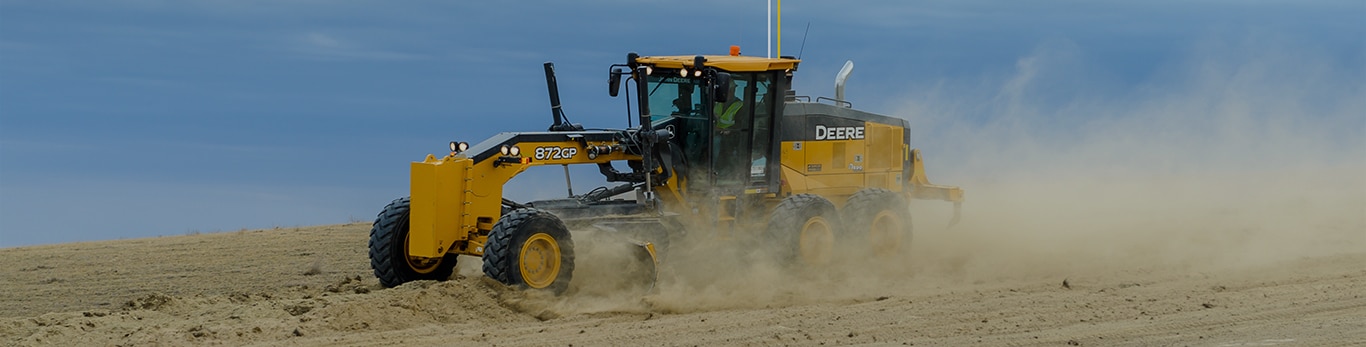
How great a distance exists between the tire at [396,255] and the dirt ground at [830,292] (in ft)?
0.99

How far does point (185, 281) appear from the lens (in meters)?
15.3

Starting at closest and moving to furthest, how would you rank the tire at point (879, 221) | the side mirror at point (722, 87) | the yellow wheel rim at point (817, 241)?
the side mirror at point (722, 87) → the yellow wheel rim at point (817, 241) → the tire at point (879, 221)

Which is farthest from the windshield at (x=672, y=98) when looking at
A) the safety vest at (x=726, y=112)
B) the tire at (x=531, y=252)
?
the tire at (x=531, y=252)

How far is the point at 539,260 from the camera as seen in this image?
40.6 feet

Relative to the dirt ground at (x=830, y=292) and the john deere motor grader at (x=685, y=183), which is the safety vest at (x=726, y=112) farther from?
the dirt ground at (x=830, y=292)

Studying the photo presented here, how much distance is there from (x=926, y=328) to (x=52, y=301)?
336 inches

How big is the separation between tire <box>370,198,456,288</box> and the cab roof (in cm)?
328

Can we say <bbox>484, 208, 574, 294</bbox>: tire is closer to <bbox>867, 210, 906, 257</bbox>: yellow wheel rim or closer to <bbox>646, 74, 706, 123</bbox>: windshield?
<bbox>646, 74, 706, 123</bbox>: windshield

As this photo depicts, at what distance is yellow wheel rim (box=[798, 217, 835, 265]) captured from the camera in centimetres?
1531

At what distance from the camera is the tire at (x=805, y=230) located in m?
15.0

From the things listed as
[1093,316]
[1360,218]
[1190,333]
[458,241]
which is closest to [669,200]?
[458,241]

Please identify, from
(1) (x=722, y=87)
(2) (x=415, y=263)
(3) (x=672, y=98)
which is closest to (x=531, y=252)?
(2) (x=415, y=263)

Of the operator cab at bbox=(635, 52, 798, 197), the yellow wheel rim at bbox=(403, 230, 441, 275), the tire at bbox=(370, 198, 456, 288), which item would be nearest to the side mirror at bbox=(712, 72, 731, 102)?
the operator cab at bbox=(635, 52, 798, 197)

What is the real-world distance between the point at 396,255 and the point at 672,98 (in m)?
3.73
